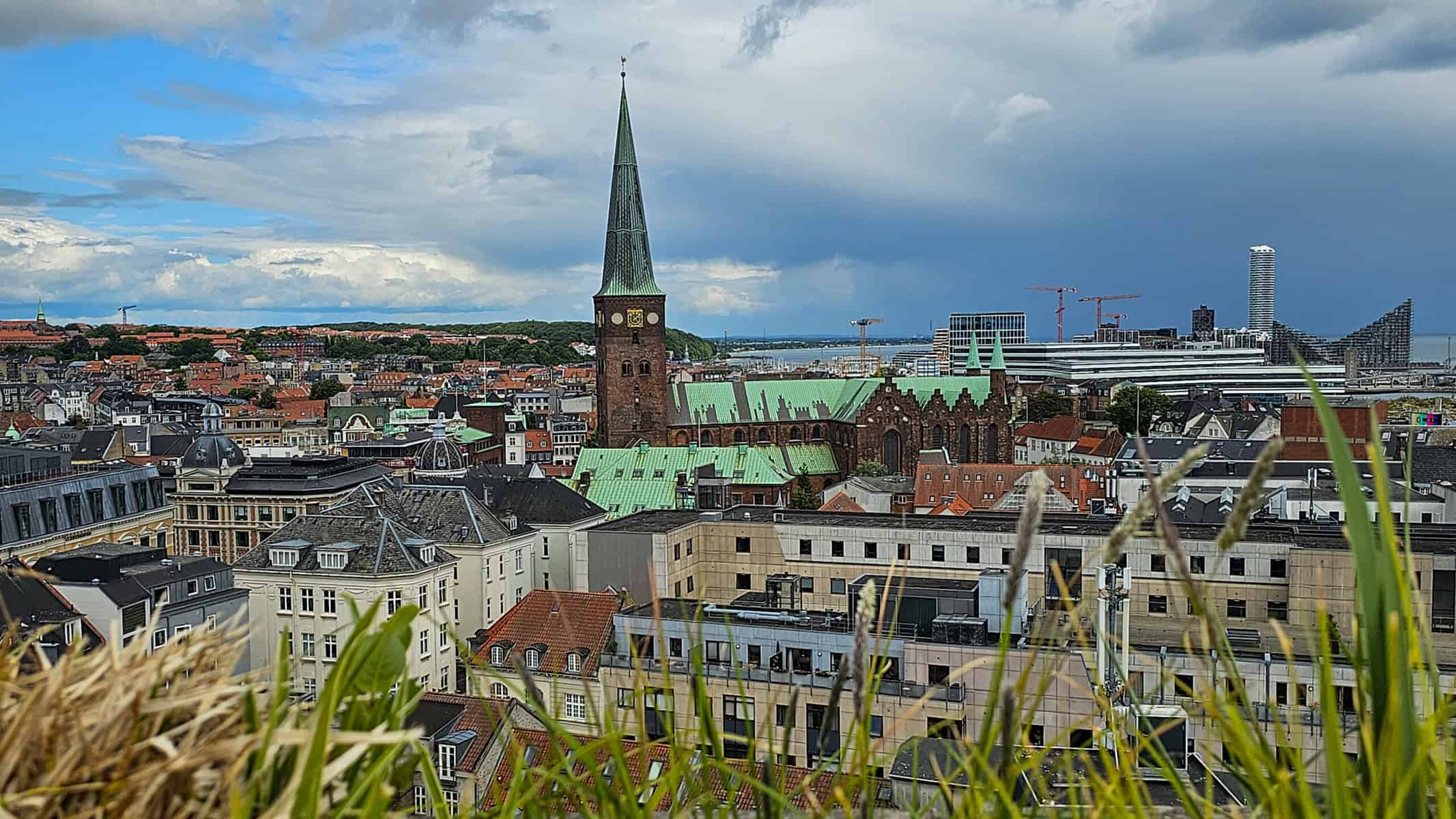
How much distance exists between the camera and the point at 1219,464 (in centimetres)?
4962

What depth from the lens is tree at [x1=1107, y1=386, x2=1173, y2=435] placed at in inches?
3565

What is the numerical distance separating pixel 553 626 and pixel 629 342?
145 feet

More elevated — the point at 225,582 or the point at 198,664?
the point at 198,664

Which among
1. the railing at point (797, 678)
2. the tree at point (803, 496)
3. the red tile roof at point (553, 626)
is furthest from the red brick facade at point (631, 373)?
the railing at point (797, 678)

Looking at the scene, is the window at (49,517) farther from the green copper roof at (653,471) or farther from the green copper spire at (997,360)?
the green copper spire at (997,360)

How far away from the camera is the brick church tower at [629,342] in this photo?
70.8 meters

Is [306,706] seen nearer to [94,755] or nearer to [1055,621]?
[94,755]

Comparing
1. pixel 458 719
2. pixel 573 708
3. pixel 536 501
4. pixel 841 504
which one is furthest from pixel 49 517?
pixel 841 504

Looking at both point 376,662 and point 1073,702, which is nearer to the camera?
point 376,662

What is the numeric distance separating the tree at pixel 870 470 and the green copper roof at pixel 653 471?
18.0ft

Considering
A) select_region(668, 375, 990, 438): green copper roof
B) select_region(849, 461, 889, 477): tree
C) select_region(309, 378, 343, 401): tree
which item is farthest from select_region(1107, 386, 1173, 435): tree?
select_region(309, 378, 343, 401): tree

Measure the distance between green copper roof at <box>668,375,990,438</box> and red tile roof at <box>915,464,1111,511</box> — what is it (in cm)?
1906

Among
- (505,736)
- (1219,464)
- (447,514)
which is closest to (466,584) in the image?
(447,514)

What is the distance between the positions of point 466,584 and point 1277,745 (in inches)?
1384
